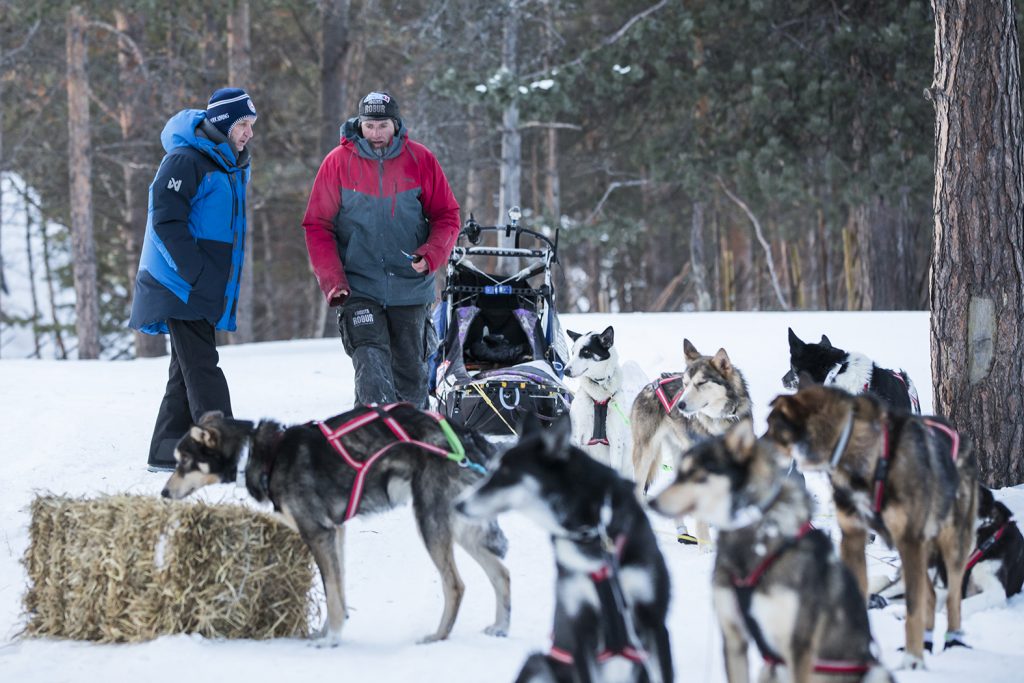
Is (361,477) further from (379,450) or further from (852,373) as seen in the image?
(852,373)

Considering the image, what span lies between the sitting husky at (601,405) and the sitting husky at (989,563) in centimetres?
213

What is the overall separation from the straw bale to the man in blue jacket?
1.60 meters

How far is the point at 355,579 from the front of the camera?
15.4ft

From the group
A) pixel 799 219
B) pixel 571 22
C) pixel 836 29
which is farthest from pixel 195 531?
pixel 799 219

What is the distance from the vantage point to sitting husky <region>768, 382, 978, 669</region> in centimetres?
329

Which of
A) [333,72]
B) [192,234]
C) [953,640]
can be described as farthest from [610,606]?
[333,72]

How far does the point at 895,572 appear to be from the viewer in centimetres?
453

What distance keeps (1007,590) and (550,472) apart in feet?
7.78

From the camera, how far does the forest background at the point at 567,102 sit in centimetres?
1371

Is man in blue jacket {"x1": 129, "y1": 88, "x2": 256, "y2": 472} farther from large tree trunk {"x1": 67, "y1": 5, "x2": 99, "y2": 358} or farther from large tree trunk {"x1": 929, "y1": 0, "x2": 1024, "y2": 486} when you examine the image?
large tree trunk {"x1": 67, "y1": 5, "x2": 99, "y2": 358}

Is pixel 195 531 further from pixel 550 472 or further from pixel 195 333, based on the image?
pixel 195 333

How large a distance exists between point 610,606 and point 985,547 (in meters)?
2.05

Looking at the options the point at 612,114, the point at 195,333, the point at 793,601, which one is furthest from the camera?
the point at 612,114

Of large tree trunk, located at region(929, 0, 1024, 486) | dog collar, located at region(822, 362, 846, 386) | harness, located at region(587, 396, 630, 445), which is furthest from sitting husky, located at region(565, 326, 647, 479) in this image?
large tree trunk, located at region(929, 0, 1024, 486)
